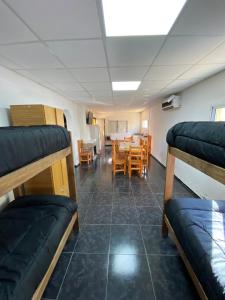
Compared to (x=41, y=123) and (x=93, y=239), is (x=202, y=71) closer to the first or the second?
(x=41, y=123)

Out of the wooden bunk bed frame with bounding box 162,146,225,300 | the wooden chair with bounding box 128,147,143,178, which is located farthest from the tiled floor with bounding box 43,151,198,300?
the wooden chair with bounding box 128,147,143,178

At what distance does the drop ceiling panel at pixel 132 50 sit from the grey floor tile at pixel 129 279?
7.52 feet

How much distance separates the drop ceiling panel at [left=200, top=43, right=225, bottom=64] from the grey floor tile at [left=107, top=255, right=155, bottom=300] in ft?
8.05

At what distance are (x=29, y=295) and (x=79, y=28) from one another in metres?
1.96

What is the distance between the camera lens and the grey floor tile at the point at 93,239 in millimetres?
1815

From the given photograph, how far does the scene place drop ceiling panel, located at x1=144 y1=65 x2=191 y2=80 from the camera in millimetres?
2143

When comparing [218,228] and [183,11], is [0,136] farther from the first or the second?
[218,228]

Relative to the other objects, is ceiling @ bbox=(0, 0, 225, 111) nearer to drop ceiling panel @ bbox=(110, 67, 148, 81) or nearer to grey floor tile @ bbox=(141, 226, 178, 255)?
drop ceiling panel @ bbox=(110, 67, 148, 81)

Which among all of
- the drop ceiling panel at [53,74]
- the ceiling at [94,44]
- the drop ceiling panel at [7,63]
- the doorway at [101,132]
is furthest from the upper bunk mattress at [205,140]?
the doorway at [101,132]

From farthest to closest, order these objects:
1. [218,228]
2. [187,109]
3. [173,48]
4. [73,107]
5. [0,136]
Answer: [73,107] < [187,109] < [173,48] < [218,228] < [0,136]

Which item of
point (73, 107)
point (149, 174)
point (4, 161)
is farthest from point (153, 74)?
point (73, 107)

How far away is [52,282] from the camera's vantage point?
1443mm

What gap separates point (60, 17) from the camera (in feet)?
3.61

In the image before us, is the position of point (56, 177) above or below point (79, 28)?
below
